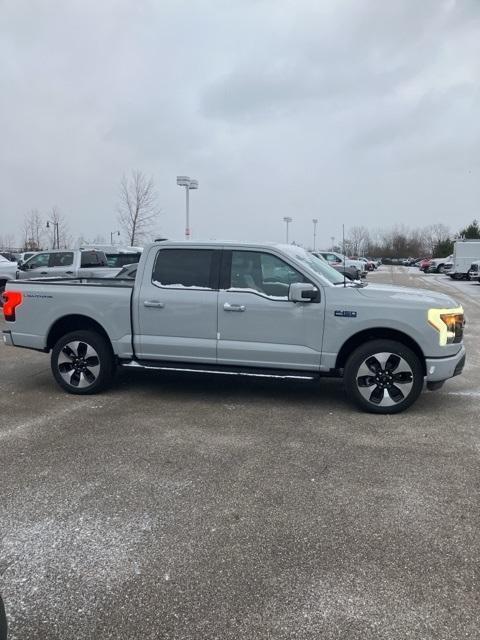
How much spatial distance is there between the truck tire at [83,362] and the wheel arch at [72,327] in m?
0.08

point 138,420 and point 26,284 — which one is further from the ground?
point 26,284

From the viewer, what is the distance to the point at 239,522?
11.3 ft

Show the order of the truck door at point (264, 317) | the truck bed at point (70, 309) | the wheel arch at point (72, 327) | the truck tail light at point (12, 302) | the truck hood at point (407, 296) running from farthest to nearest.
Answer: the truck tail light at point (12, 302)
the wheel arch at point (72, 327)
the truck bed at point (70, 309)
the truck door at point (264, 317)
the truck hood at point (407, 296)

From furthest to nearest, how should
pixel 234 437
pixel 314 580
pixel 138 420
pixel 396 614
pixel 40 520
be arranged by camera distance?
pixel 138 420
pixel 234 437
pixel 40 520
pixel 314 580
pixel 396 614

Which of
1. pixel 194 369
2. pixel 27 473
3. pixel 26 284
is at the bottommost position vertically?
pixel 27 473

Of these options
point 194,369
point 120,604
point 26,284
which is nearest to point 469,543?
point 120,604

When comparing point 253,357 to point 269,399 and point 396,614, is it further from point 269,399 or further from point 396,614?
point 396,614

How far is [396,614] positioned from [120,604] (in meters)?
1.36

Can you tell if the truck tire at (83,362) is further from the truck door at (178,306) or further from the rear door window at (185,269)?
the rear door window at (185,269)

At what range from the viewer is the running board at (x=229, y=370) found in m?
5.84

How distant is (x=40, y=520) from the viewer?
3479 mm

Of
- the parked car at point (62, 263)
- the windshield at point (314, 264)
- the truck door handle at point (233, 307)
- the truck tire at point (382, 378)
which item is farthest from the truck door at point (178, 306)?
the parked car at point (62, 263)

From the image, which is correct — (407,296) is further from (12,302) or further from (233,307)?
(12,302)

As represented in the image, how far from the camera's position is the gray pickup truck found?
5.66m
